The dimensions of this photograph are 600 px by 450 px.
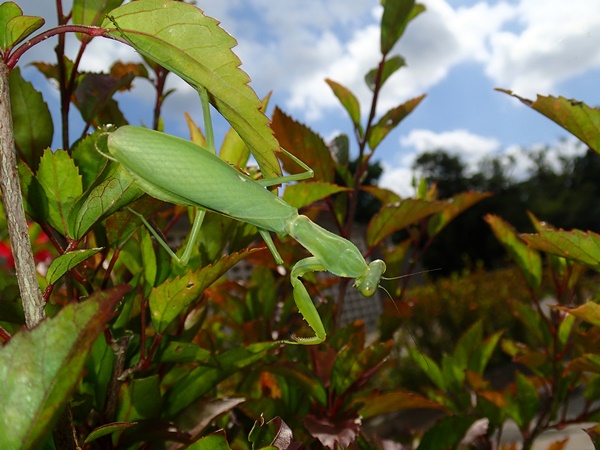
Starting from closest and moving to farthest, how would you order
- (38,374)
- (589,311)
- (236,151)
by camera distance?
(38,374), (589,311), (236,151)

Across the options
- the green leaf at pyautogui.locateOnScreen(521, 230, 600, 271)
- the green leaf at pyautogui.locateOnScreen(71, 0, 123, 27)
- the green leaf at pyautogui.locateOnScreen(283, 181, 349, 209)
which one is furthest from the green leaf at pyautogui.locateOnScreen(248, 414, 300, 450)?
the green leaf at pyautogui.locateOnScreen(71, 0, 123, 27)

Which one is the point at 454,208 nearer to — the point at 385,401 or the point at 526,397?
the point at 526,397

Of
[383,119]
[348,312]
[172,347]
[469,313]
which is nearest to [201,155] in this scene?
[172,347]

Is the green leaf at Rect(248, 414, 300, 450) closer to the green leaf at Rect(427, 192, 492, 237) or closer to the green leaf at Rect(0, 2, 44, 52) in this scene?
the green leaf at Rect(0, 2, 44, 52)

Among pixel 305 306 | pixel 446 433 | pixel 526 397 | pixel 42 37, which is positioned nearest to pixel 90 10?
pixel 42 37

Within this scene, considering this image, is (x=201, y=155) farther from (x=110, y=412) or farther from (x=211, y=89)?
(x=110, y=412)

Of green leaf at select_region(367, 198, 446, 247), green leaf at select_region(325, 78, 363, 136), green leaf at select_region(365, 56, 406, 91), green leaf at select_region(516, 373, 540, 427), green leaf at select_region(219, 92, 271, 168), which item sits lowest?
green leaf at select_region(516, 373, 540, 427)

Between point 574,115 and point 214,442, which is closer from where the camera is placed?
point 214,442
